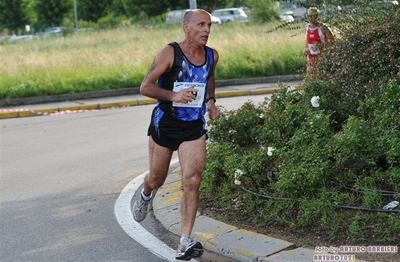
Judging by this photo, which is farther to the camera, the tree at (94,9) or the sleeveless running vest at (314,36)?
the tree at (94,9)

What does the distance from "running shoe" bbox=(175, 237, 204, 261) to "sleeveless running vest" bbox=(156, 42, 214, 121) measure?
3.35 feet

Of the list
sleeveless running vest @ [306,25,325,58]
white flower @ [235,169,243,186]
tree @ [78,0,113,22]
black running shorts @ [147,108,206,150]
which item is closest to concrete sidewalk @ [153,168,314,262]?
white flower @ [235,169,243,186]

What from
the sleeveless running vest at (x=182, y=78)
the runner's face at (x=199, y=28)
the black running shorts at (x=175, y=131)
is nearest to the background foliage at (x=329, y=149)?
the black running shorts at (x=175, y=131)

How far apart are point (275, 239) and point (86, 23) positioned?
188ft

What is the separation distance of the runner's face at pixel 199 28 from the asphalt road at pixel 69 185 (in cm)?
170

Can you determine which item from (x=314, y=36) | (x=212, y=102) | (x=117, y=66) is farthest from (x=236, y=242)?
(x=117, y=66)

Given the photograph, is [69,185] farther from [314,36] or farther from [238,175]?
[314,36]

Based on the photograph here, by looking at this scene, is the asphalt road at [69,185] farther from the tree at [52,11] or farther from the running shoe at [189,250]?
the tree at [52,11]

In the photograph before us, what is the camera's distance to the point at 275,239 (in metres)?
6.02

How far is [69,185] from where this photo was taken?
916 cm

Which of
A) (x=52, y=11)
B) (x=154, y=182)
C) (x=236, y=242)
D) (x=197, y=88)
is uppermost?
(x=197, y=88)

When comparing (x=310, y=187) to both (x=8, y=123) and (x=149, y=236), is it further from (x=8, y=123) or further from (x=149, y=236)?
(x=8, y=123)

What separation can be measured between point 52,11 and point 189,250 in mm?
63314

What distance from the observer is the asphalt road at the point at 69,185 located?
6.56 metres
